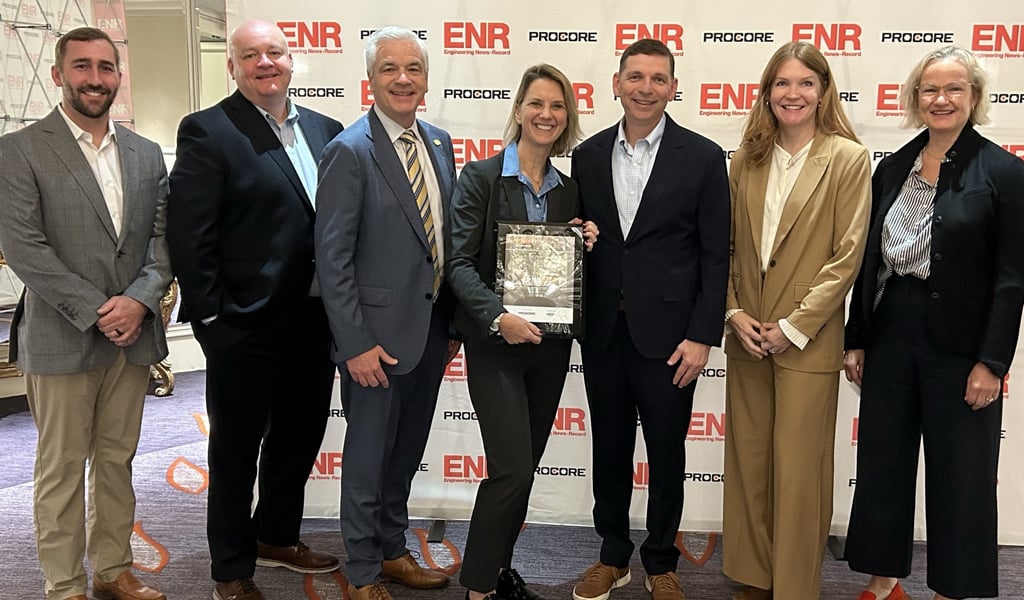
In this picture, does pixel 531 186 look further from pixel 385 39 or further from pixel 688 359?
pixel 688 359

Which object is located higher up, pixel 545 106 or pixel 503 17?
pixel 503 17

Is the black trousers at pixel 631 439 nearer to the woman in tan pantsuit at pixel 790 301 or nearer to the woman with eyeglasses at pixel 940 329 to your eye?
the woman in tan pantsuit at pixel 790 301

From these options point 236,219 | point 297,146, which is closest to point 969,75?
point 297,146

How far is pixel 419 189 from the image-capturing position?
2557mm

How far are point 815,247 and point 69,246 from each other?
241cm

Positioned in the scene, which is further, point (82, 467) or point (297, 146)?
point (297, 146)

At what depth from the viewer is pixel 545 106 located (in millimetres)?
2451

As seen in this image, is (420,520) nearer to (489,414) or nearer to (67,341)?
(489,414)

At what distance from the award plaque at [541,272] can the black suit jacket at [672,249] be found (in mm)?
180

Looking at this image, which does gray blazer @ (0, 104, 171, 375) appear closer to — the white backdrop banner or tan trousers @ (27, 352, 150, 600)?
tan trousers @ (27, 352, 150, 600)

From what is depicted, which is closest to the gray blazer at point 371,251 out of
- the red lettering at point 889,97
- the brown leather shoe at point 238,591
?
the brown leather shoe at point 238,591

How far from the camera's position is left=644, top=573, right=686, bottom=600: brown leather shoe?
2.80m

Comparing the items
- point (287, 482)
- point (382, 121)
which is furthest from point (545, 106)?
point (287, 482)

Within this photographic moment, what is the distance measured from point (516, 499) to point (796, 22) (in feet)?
7.61
